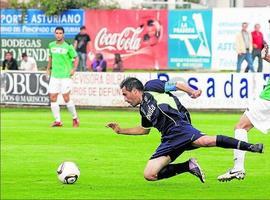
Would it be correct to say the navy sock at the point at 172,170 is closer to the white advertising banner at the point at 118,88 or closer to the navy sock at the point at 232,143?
the navy sock at the point at 232,143

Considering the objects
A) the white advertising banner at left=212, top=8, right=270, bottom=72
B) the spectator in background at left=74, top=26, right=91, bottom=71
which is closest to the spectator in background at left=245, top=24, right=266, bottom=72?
the white advertising banner at left=212, top=8, right=270, bottom=72

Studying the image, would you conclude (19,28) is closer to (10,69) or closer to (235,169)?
(10,69)

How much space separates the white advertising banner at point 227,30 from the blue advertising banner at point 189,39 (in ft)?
1.02

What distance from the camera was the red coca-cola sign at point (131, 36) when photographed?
4466cm

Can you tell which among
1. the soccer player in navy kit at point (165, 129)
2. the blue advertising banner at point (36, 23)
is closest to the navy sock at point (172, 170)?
the soccer player in navy kit at point (165, 129)

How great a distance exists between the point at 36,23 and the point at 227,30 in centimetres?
1003

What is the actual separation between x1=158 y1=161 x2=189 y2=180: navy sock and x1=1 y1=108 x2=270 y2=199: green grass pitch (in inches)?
15.3

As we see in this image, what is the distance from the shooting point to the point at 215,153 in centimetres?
2044

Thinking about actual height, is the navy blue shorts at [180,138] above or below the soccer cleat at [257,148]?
below

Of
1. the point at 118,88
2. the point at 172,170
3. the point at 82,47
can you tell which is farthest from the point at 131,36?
the point at 172,170

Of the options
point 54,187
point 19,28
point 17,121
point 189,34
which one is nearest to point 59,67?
point 17,121

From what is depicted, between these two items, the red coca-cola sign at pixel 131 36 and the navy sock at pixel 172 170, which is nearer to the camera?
the navy sock at pixel 172 170

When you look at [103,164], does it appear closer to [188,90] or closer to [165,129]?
[165,129]

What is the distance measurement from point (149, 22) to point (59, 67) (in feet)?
65.0
